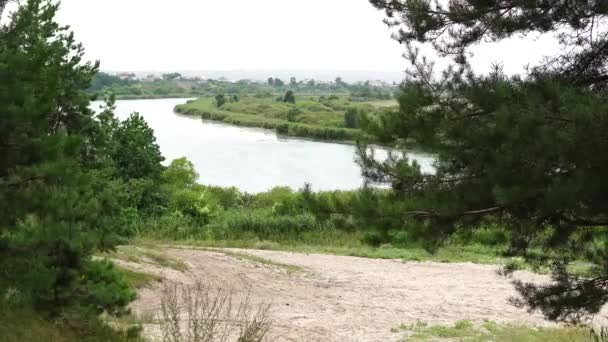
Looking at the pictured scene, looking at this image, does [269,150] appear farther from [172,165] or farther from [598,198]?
[598,198]

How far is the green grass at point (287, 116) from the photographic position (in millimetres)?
53062

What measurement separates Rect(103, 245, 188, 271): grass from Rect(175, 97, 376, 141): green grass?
110ft

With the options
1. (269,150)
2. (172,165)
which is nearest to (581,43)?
(172,165)

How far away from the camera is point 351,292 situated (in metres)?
12.4

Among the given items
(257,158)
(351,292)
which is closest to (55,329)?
(351,292)

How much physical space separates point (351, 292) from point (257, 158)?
28.3 metres

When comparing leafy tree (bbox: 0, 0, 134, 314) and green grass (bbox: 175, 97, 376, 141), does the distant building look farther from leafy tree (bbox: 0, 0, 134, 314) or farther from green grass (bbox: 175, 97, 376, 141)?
leafy tree (bbox: 0, 0, 134, 314)

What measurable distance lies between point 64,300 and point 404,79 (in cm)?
334

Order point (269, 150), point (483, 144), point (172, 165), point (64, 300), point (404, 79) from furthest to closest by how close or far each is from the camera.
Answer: point (269, 150), point (172, 165), point (404, 79), point (64, 300), point (483, 144)

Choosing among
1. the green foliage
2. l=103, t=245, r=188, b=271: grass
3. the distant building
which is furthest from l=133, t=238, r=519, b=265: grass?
the distant building

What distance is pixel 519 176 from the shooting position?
4.67 meters

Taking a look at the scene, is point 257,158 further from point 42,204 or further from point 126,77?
point 126,77

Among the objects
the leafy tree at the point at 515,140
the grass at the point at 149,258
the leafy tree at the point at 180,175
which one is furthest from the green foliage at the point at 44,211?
the leafy tree at the point at 180,175

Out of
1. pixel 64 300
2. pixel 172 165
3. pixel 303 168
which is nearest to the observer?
pixel 64 300
